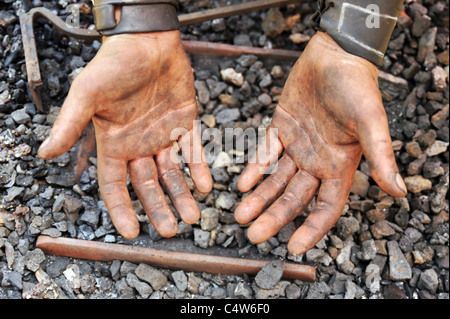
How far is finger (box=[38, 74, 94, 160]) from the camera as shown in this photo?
6.06 ft

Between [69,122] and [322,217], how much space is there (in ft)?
3.79

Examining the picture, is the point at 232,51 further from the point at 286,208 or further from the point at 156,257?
the point at 156,257

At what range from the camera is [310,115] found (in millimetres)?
2344

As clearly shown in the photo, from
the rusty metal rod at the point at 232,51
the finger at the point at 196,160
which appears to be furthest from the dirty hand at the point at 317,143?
the rusty metal rod at the point at 232,51

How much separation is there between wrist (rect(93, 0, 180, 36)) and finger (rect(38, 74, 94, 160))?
0.41m

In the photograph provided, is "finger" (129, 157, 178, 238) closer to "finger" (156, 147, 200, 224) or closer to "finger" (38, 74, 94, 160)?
"finger" (156, 147, 200, 224)

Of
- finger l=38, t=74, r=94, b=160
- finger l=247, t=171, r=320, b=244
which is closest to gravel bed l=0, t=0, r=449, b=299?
finger l=247, t=171, r=320, b=244

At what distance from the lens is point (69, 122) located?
1.89 meters

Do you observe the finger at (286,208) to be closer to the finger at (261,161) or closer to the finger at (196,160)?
the finger at (261,161)

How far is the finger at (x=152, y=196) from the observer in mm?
2170

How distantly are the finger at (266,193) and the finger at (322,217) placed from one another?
0.62ft
